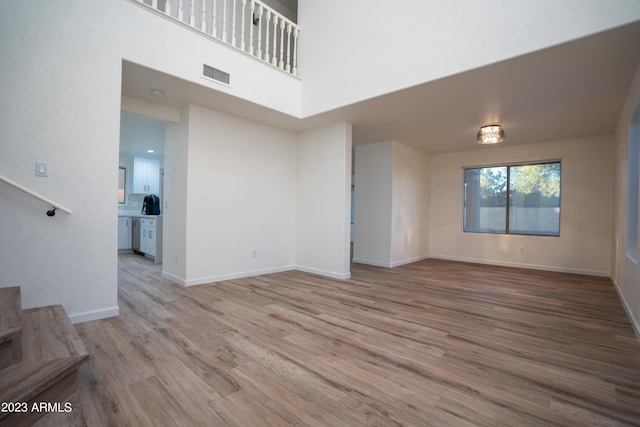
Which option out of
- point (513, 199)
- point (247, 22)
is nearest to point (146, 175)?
point (247, 22)

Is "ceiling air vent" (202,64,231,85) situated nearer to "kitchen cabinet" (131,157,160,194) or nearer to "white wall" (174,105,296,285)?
"white wall" (174,105,296,285)

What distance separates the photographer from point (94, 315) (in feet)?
8.86

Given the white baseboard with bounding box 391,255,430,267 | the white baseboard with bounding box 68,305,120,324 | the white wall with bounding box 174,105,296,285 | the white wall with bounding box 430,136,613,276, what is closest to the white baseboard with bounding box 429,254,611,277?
the white wall with bounding box 430,136,613,276

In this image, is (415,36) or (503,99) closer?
(415,36)

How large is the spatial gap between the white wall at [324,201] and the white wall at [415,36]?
72 cm

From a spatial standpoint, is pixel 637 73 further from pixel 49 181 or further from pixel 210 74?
pixel 49 181

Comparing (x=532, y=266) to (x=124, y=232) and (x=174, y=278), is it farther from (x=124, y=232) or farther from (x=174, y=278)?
(x=124, y=232)

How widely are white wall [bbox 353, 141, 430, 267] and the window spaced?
1.21m

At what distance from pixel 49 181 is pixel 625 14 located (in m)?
4.65

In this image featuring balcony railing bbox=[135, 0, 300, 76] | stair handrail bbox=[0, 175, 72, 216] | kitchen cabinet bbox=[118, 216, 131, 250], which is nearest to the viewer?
stair handrail bbox=[0, 175, 72, 216]

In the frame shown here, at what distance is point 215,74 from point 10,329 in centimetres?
296

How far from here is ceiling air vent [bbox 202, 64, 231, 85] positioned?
3.46 meters

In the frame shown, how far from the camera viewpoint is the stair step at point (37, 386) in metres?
1.27

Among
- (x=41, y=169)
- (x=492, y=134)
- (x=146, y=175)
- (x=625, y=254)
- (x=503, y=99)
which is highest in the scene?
(x=503, y=99)
